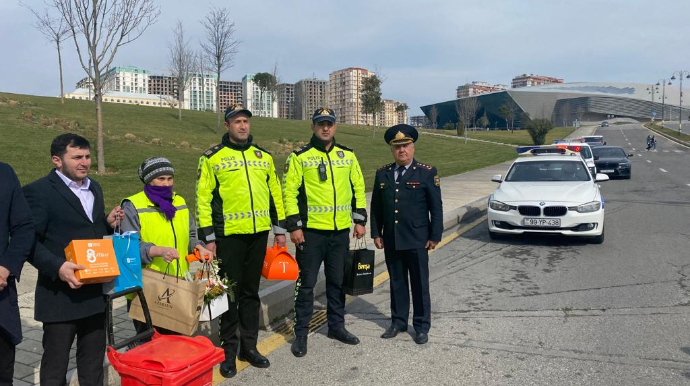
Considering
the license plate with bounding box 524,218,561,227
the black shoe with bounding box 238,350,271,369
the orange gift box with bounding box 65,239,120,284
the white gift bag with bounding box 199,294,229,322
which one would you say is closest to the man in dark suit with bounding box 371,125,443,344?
the black shoe with bounding box 238,350,271,369

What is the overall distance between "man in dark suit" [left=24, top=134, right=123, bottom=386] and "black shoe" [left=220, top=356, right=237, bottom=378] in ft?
3.46

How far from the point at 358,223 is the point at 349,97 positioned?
361 ft

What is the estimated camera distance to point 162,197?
334 centimetres

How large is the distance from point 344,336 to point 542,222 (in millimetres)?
4859

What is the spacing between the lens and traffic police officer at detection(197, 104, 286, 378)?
3.71m

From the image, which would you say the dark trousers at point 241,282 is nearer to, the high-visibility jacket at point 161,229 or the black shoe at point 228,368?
the black shoe at point 228,368

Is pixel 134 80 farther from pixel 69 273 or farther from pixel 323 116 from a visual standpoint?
pixel 69 273

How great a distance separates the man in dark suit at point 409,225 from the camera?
4.43 m

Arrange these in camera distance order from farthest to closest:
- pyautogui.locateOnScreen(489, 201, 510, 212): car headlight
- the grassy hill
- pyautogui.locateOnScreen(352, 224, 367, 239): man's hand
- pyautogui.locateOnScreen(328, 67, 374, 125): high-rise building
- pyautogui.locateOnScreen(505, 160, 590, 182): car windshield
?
pyautogui.locateOnScreen(328, 67, 374, 125): high-rise building → the grassy hill → pyautogui.locateOnScreen(505, 160, 590, 182): car windshield → pyautogui.locateOnScreen(489, 201, 510, 212): car headlight → pyautogui.locateOnScreen(352, 224, 367, 239): man's hand

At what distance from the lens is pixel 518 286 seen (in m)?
5.95

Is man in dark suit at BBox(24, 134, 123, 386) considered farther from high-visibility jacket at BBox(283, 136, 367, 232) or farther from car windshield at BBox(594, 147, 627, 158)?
car windshield at BBox(594, 147, 627, 158)

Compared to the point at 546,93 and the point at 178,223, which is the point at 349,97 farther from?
the point at 178,223

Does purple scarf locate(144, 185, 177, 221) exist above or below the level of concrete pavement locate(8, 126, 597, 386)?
above

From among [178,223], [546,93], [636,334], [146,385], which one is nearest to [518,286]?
[636,334]
